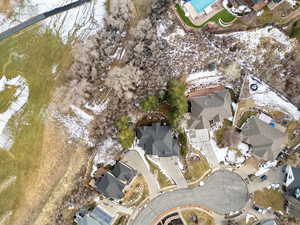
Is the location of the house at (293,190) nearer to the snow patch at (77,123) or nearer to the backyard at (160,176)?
the backyard at (160,176)

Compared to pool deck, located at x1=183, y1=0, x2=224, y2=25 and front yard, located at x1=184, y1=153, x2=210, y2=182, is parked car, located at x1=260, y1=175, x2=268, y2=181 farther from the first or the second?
pool deck, located at x1=183, y1=0, x2=224, y2=25

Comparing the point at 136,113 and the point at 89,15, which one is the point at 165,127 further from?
the point at 89,15

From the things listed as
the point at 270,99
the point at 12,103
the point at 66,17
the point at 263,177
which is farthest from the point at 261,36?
the point at 12,103

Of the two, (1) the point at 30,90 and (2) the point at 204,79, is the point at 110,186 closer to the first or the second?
(1) the point at 30,90

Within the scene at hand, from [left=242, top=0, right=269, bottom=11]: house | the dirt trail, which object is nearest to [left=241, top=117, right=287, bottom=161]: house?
[left=242, top=0, right=269, bottom=11]: house

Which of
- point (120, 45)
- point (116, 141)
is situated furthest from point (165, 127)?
point (120, 45)

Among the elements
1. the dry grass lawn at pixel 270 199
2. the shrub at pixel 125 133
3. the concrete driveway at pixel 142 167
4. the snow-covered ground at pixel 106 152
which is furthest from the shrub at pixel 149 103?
the dry grass lawn at pixel 270 199

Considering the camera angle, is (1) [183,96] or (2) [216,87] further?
(2) [216,87]
